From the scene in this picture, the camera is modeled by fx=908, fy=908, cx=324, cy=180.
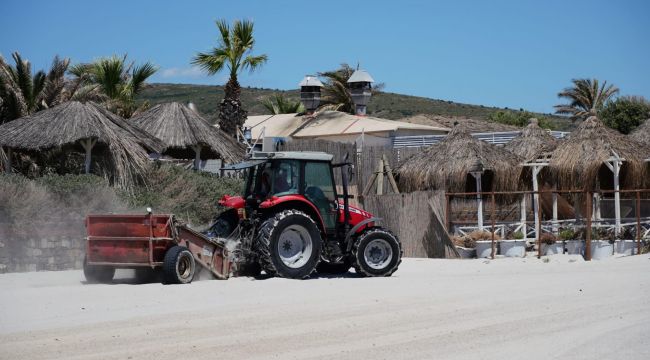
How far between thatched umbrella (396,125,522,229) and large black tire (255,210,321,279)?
1100cm

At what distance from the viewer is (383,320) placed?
1062 cm

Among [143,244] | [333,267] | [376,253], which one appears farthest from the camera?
[333,267]

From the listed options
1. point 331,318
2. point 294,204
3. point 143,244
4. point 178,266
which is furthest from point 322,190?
point 331,318

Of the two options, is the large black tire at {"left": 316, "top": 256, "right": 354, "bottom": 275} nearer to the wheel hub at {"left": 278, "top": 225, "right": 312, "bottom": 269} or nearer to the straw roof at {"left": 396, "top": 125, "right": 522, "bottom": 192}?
the wheel hub at {"left": 278, "top": 225, "right": 312, "bottom": 269}

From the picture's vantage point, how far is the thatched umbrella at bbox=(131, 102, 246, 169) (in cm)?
2577

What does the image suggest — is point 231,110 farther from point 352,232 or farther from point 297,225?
point 297,225

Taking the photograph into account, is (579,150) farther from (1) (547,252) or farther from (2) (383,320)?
(2) (383,320)

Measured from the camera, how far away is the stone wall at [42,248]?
54.4 ft

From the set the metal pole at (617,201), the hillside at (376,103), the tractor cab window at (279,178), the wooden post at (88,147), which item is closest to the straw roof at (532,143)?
the metal pole at (617,201)

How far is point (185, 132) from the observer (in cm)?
2598

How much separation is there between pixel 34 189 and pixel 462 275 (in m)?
8.48

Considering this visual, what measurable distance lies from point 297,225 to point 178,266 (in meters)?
2.22

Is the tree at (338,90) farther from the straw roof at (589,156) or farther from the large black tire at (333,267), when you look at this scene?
the large black tire at (333,267)

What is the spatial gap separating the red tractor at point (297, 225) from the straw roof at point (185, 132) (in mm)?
9870
